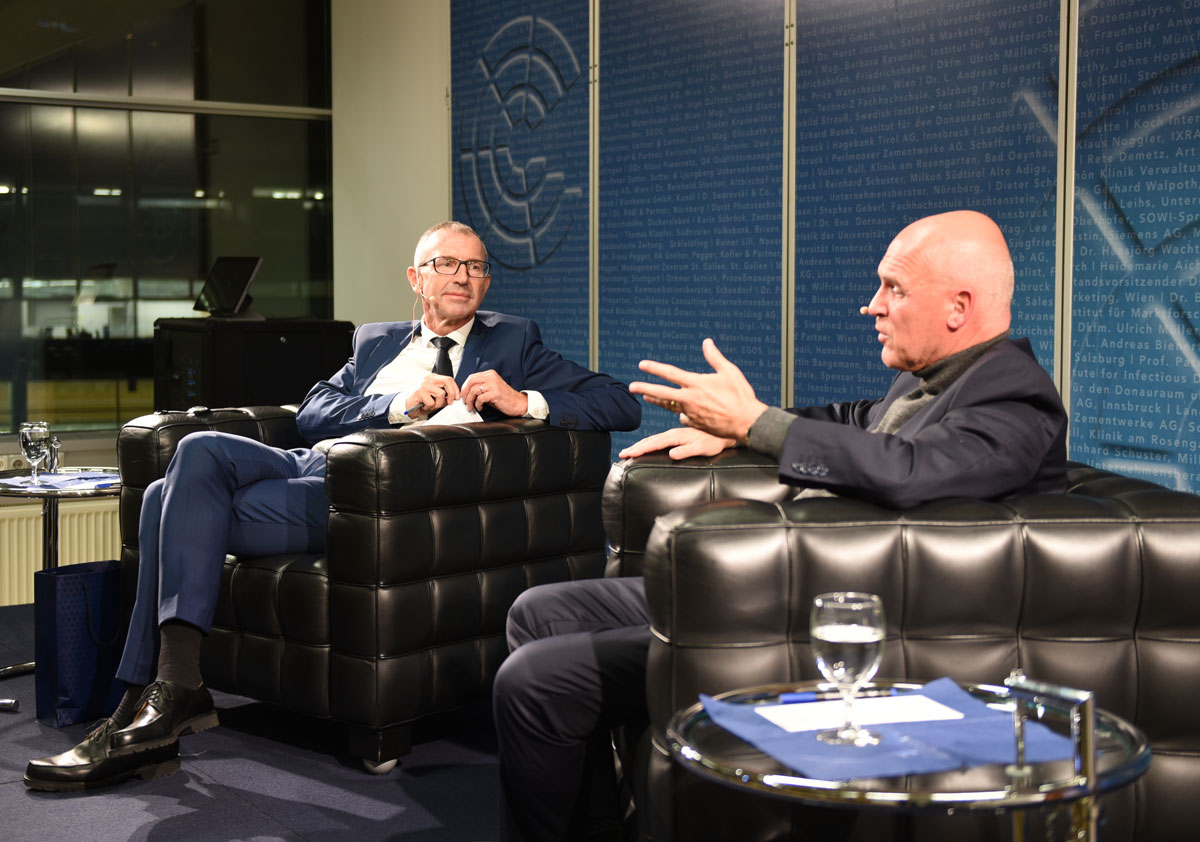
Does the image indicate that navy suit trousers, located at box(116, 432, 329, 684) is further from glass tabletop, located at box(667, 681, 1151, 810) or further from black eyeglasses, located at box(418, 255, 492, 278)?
glass tabletop, located at box(667, 681, 1151, 810)

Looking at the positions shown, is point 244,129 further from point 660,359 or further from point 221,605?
point 221,605

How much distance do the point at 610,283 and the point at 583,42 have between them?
937 millimetres

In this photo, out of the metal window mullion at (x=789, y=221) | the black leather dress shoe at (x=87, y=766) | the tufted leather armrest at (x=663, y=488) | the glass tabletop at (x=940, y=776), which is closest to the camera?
the glass tabletop at (x=940, y=776)

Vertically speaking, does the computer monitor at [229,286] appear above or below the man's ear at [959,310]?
above

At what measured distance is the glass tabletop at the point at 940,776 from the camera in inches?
46.4

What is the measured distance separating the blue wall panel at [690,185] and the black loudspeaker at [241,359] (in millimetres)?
1355

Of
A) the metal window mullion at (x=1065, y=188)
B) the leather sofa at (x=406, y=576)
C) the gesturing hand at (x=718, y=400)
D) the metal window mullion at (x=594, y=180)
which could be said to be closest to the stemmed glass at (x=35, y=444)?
the leather sofa at (x=406, y=576)

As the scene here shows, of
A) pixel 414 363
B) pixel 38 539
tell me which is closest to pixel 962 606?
pixel 414 363

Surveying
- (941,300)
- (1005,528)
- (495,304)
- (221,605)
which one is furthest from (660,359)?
(1005,528)

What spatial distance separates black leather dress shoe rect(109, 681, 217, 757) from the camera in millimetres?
2914

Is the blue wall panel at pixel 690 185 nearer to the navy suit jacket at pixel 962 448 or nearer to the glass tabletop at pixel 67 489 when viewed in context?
the glass tabletop at pixel 67 489

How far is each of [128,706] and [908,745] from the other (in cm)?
224

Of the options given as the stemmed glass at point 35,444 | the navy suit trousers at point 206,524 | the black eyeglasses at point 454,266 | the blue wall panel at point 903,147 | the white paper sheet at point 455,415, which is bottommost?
the navy suit trousers at point 206,524

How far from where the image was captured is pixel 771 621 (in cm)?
166
